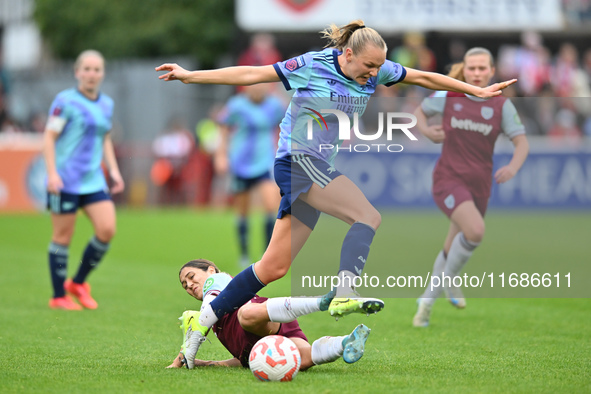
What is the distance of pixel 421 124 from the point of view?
24.4 feet

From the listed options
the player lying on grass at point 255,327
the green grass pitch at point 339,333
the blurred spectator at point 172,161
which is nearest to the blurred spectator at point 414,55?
the blurred spectator at point 172,161

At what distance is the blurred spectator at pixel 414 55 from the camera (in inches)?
795

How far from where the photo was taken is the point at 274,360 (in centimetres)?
511

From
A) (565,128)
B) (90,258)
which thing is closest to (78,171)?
(90,258)

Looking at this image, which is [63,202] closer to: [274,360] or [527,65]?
[274,360]

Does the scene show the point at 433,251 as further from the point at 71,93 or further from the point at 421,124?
the point at 71,93

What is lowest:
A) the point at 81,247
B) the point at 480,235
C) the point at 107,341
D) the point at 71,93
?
the point at 81,247

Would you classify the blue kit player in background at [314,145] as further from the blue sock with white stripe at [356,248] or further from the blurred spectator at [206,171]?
the blurred spectator at [206,171]

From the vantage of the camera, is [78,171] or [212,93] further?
[212,93]

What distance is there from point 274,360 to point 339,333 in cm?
200

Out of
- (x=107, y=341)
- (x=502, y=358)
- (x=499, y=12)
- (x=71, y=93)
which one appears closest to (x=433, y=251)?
(x=502, y=358)

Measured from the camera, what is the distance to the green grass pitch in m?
5.14

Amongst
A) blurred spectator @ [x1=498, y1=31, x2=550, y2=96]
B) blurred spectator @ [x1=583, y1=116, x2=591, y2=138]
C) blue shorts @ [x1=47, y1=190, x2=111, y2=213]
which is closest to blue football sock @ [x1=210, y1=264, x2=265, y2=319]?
blue shorts @ [x1=47, y1=190, x2=111, y2=213]

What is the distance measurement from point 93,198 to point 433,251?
3168 mm
